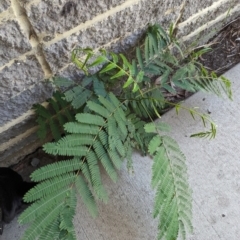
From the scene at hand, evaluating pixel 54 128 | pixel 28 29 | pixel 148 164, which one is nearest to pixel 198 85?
pixel 148 164

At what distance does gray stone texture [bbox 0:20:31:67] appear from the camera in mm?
1342

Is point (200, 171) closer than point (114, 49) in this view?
No

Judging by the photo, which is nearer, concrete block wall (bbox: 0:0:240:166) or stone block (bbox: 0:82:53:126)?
concrete block wall (bbox: 0:0:240:166)

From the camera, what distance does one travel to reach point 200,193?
2039 millimetres

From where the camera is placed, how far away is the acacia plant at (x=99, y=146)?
154cm

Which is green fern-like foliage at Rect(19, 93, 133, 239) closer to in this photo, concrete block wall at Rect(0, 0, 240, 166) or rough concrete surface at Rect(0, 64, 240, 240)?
concrete block wall at Rect(0, 0, 240, 166)

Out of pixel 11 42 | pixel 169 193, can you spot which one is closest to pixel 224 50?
pixel 169 193

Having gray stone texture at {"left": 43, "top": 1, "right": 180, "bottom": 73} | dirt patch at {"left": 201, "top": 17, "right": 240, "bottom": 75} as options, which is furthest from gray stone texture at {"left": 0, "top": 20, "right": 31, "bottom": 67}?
dirt patch at {"left": 201, "top": 17, "right": 240, "bottom": 75}

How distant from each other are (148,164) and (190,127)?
1.29 ft

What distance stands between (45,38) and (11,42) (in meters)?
0.17

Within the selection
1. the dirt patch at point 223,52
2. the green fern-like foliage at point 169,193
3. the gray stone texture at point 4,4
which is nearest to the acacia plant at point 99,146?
the green fern-like foliage at point 169,193

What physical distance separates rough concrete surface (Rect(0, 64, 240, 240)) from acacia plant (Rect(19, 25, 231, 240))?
1.15ft

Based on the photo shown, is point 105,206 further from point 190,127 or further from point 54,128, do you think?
point 190,127

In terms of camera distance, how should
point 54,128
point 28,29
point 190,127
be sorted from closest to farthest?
1. point 28,29
2. point 54,128
3. point 190,127
